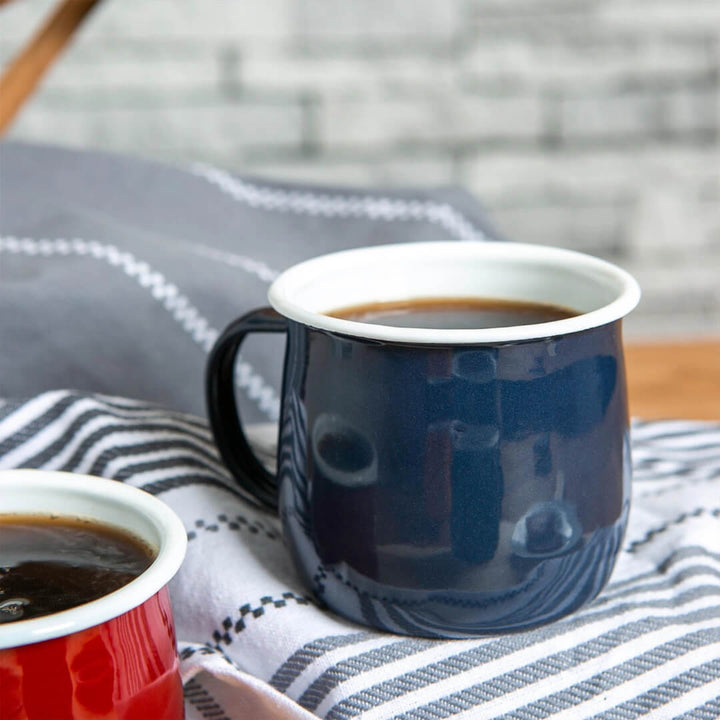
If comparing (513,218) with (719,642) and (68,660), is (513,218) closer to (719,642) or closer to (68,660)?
(719,642)

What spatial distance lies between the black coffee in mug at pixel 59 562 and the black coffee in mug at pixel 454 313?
0.12 meters

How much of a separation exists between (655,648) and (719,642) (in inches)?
0.8

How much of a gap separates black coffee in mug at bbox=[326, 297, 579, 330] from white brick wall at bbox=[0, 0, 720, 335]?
0.77 metres

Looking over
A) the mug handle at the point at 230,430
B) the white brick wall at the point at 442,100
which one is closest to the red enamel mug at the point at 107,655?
the mug handle at the point at 230,430

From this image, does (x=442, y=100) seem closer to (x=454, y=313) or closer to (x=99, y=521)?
(x=454, y=313)

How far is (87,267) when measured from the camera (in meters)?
0.56

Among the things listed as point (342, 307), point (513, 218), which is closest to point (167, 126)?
point (513, 218)

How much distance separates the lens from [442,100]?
1.15 metres

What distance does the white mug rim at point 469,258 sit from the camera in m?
0.31

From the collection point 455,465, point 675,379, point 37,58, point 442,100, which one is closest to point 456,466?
point 455,465

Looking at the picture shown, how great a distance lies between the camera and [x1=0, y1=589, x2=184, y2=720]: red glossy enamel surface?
242 millimetres

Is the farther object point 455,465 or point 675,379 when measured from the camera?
point 675,379

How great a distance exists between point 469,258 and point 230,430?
0.35 ft

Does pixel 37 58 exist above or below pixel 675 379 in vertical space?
above
